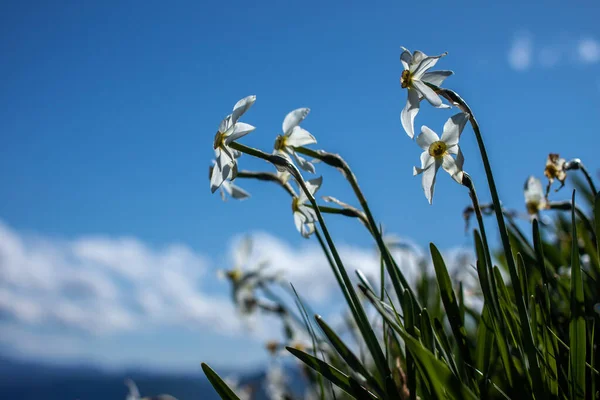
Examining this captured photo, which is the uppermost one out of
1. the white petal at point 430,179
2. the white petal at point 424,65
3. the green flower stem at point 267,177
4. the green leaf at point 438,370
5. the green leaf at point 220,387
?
the white petal at point 424,65

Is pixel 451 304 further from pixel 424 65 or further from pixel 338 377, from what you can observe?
pixel 424 65

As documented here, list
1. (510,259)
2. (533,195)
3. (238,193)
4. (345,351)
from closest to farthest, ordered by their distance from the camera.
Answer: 1. (510,259)
2. (345,351)
3. (238,193)
4. (533,195)

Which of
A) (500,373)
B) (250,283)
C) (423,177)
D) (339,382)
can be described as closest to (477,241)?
(423,177)

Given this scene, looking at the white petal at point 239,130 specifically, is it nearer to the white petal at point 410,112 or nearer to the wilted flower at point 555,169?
the white petal at point 410,112

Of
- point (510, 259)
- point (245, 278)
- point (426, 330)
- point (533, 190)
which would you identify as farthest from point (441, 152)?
point (245, 278)

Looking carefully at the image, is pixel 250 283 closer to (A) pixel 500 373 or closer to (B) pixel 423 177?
(A) pixel 500 373

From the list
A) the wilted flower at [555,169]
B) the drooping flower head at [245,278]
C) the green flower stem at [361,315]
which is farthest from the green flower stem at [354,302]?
the drooping flower head at [245,278]

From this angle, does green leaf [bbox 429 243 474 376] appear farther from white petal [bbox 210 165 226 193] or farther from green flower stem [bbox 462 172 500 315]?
white petal [bbox 210 165 226 193]
